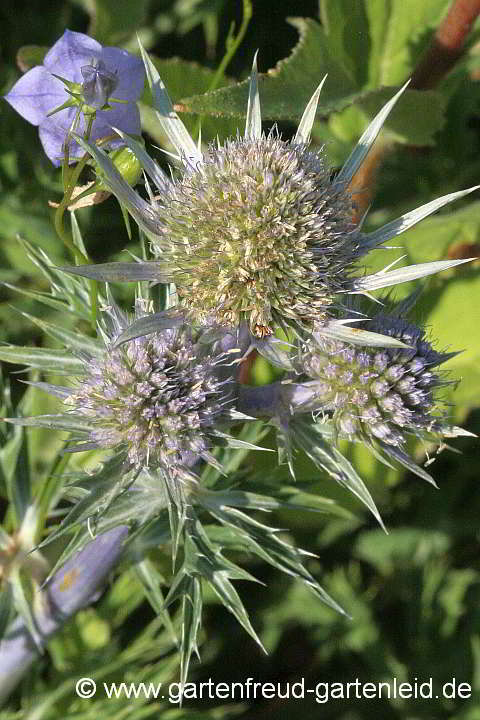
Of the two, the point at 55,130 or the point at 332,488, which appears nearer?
the point at 55,130

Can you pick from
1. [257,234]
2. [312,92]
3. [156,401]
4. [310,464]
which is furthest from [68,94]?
[310,464]

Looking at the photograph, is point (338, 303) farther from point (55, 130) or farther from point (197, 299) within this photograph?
point (55, 130)

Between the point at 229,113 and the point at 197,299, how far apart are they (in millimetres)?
425

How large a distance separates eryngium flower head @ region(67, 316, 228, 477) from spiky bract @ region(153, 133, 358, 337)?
0.29 ft

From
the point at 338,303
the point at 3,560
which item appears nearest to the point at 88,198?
the point at 338,303

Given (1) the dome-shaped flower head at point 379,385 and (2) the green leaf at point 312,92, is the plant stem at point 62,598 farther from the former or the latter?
(2) the green leaf at point 312,92

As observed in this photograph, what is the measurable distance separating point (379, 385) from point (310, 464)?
0.84m

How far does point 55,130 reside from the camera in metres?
1.25

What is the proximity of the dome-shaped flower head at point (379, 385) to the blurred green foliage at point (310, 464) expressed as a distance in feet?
1.45

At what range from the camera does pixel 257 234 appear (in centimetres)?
113

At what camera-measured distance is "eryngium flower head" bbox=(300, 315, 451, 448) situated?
1256mm

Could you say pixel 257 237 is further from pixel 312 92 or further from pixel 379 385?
pixel 312 92

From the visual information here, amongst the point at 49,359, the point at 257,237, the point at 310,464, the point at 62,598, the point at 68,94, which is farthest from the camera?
the point at 310,464

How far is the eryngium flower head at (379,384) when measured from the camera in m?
1.26
